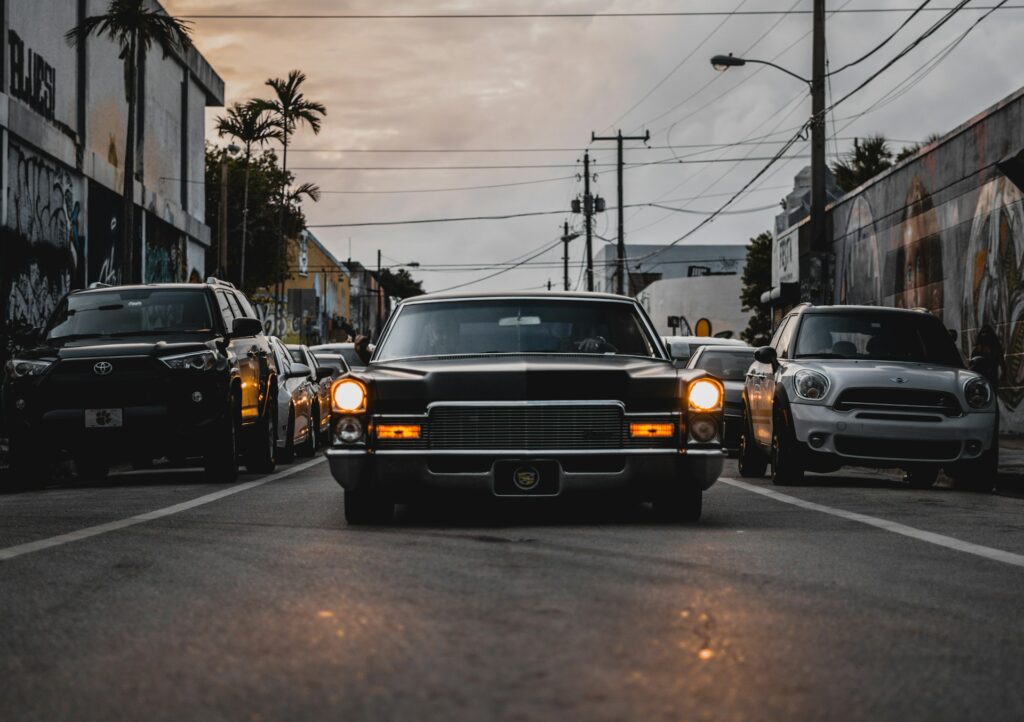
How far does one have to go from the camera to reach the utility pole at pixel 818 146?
27.9m

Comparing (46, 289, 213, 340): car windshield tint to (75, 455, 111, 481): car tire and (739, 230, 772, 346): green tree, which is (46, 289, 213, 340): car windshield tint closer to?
(75, 455, 111, 481): car tire

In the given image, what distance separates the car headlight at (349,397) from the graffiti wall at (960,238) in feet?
42.3

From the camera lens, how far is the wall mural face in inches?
987

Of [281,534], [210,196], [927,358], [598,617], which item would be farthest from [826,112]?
[210,196]

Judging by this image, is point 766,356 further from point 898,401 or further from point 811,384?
point 898,401

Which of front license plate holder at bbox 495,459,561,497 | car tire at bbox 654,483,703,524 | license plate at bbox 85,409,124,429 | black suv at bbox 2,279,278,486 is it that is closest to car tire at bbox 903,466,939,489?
car tire at bbox 654,483,703,524

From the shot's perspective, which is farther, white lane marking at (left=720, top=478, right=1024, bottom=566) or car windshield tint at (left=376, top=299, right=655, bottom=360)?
car windshield tint at (left=376, top=299, right=655, bottom=360)

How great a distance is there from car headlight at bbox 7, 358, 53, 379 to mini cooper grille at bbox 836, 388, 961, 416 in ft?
22.9

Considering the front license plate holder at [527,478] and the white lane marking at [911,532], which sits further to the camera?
the front license plate holder at [527,478]

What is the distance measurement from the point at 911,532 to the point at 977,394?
472 cm

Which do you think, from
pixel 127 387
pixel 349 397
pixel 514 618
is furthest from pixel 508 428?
pixel 127 387

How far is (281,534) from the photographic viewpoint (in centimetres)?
855

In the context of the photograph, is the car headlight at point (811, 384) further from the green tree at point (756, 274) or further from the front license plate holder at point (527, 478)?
the green tree at point (756, 274)

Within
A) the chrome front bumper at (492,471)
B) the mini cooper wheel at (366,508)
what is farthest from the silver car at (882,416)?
the mini cooper wheel at (366,508)
